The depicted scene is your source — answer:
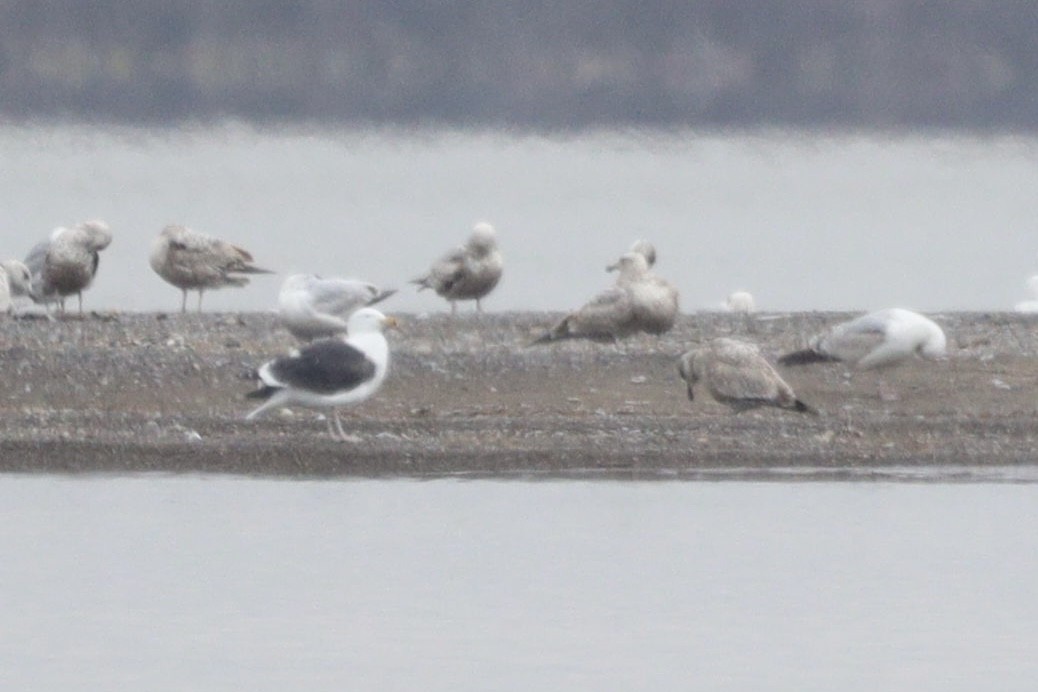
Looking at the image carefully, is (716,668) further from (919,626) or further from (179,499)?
(179,499)

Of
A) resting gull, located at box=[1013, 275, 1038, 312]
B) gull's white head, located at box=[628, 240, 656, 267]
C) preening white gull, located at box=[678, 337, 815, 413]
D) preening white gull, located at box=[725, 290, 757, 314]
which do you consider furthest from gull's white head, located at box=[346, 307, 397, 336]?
resting gull, located at box=[1013, 275, 1038, 312]

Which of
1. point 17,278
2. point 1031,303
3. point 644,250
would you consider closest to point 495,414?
point 644,250

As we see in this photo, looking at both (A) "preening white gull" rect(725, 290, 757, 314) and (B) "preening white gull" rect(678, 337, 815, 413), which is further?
(A) "preening white gull" rect(725, 290, 757, 314)

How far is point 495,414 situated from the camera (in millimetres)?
13453

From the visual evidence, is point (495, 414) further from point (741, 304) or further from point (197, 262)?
point (741, 304)

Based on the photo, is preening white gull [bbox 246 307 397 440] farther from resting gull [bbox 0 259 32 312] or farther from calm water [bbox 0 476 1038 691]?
resting gull [bbox 0 259 32 312]

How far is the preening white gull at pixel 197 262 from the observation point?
17609mm

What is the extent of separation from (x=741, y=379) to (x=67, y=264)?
546cm

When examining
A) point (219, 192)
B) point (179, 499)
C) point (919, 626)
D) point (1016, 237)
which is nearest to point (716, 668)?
point (919, 626)

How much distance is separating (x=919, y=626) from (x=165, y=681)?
2.41 meters

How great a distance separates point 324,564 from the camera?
1020 centimetres

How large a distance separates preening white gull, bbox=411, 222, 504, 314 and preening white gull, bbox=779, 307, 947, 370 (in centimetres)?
382

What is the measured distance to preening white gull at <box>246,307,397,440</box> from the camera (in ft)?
41.2

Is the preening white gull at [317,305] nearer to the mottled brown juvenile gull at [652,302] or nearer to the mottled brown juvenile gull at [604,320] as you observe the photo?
the mottled brown juvenile gull at [604,320]
